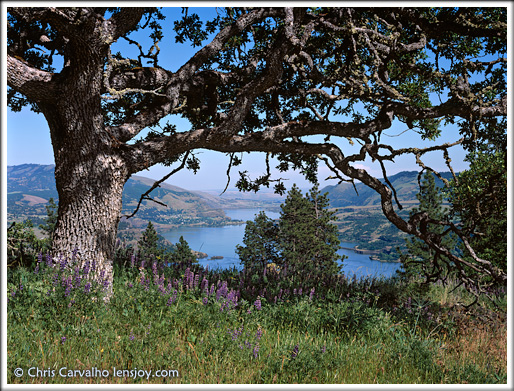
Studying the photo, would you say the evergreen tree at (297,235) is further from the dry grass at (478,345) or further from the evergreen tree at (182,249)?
the dry grass at (478,345)

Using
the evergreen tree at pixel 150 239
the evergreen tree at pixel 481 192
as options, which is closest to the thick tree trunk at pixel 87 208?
the evergreen tree at pixel 150 239

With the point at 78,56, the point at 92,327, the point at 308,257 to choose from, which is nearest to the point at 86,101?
the point at 78,56

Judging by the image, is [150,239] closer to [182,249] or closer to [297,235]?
[182,249]

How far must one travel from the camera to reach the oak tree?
19.8ft

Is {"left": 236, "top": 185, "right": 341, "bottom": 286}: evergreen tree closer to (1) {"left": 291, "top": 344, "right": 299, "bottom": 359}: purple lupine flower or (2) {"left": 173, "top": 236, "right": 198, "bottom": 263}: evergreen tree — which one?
(2) {"left": 173, "top": 236, "right": 198, "bottom": 263}: evergreen tree

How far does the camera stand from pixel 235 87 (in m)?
9.09

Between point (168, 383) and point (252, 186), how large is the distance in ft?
21.7

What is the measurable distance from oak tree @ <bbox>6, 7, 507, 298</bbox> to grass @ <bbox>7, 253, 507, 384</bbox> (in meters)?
1.42

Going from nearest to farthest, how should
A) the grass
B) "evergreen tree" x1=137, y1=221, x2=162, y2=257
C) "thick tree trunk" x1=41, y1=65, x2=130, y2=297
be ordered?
1. the grass
2. "thick tree trunk" x1=41, y1=65, x2=130, y2=297
3. "evergreen tree" x1=137, y1=221, x2=162, y2=257

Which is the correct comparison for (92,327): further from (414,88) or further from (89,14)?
(414,88)

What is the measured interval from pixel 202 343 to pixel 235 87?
6.47m

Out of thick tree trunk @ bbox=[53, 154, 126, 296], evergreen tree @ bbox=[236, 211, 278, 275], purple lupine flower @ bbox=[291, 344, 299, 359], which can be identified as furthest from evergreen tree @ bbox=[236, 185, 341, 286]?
purple lupine flower @ bbox=[291, 344, 299, 359]

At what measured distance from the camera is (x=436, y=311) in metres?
7.54

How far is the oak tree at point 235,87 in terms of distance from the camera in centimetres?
604
